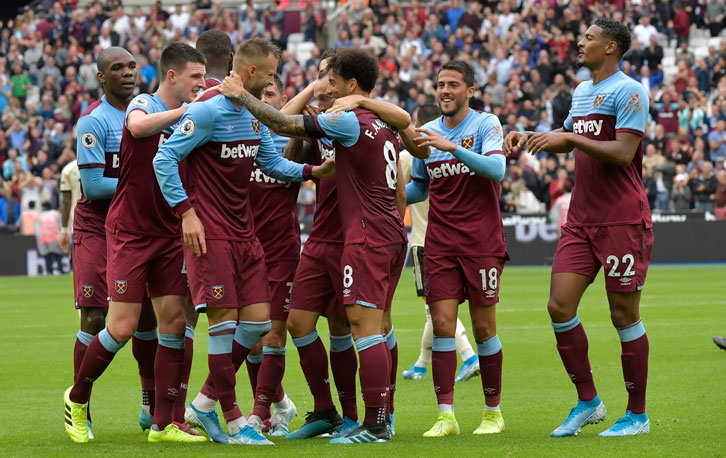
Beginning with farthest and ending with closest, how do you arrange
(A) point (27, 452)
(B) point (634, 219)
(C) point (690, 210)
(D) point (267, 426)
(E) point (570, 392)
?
(C) point (690, 210)
(E) point (570, 392)
(D) point (267, 426)
(B) point (634, 219)
(A) point (27, 452)

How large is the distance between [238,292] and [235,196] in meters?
0.65

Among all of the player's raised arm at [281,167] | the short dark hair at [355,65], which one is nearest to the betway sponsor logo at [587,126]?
the short dark hair at [355,65]

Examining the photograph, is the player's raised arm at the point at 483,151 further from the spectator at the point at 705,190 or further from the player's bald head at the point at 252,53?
the spectator at the point at 705,190

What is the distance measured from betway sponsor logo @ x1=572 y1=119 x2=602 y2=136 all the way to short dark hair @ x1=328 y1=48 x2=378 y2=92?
1.51 metres

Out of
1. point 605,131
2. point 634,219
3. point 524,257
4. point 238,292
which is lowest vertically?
point 524,257

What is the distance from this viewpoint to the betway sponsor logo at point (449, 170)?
8.14m

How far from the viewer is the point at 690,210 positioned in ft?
85.7

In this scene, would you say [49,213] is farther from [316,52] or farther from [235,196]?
[235,196]

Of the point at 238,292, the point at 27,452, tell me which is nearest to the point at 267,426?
the point at 238,292

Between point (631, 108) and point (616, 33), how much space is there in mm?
608

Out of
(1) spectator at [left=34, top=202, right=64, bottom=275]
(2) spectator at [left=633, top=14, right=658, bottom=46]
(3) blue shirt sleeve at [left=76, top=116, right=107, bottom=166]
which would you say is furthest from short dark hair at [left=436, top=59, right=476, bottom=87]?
(2) spectator at [left=633, top=14, right=658, bottom=46]

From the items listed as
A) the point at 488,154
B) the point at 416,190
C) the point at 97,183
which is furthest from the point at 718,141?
the point at 97,183

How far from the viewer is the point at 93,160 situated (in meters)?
8.09

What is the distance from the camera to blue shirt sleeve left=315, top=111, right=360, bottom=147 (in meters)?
7.35
